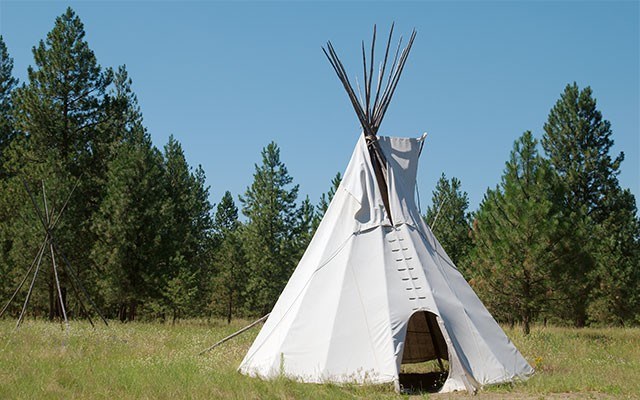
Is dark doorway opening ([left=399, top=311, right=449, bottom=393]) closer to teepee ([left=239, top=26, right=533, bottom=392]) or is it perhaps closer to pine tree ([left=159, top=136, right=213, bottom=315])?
teepee ([left=239, top=26, right=533, bottom=392])

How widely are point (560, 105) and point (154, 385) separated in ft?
77.4

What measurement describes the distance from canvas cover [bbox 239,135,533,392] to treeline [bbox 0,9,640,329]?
7804 mm

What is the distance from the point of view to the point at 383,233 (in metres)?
9.48

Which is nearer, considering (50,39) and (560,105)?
(50,39)

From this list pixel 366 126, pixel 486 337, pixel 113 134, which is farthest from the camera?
pixel 113 134

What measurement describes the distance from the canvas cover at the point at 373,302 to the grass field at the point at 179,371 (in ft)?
1.22

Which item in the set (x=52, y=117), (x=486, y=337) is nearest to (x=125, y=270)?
(x=52, y=117)

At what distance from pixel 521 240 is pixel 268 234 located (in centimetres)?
1197

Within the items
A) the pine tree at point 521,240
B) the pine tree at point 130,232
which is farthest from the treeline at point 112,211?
the pine tree at point 521,240

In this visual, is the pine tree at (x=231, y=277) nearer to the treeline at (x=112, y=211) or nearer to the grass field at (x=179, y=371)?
the treeline at (x=112, y=211)

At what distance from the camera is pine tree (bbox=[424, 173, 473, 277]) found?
28.3m

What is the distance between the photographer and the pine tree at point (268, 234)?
24469 millimetres

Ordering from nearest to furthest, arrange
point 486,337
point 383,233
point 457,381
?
1. point 457,381
2. point 486,337
3. point 383,233

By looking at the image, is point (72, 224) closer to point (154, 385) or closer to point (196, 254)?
point (196, 254)
